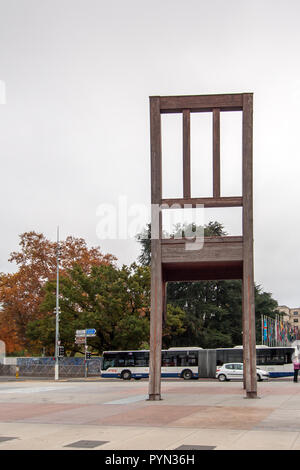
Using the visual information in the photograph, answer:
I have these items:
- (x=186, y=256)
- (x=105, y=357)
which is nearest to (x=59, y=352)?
(x=105, y=357)

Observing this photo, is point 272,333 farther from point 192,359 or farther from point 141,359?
point 141,359

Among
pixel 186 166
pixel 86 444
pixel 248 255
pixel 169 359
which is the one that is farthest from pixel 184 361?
pixel 86 444

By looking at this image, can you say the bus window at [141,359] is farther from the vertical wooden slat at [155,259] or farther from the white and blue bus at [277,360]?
the vertical wooden slat at [155,259]

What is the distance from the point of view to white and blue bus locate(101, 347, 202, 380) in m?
45.4

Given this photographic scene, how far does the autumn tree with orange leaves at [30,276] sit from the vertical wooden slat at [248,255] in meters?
40.9

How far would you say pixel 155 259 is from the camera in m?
21.0

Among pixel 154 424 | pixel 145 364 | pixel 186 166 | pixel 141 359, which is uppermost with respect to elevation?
pixel 186 166

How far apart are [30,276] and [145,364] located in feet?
71.8

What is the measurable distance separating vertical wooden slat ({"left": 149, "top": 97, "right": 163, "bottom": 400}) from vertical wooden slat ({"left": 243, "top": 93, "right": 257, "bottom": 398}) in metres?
3.04

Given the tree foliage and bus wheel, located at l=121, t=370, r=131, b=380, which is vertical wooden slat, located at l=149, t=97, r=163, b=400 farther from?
the tree foliage

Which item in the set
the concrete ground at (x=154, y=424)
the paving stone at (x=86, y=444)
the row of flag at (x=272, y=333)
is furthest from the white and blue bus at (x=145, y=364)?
the paving stone at (x=86, y=444)

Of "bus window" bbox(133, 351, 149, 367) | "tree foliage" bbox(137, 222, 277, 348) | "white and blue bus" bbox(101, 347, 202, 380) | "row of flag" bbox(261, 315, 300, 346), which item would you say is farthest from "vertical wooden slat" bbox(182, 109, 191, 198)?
"tree foliage" bbox(137, 222, 277, 348)
